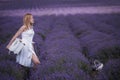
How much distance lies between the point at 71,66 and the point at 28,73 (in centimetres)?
113

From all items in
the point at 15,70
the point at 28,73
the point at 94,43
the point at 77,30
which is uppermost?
the point at 15,70

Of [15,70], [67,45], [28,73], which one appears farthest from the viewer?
[67,45]

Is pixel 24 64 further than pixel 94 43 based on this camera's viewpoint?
No

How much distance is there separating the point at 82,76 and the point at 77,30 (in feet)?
24.8

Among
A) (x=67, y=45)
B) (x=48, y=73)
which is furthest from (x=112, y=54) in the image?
(x=48, y=73)

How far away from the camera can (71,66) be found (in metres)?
5.96

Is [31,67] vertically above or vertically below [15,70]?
below

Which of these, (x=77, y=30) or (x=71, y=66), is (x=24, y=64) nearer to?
(x=71, y=66)

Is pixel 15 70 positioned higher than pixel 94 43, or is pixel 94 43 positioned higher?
pixel 15 70

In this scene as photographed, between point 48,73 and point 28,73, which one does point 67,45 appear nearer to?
point 28,73

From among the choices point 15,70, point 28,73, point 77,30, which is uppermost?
point 15,70

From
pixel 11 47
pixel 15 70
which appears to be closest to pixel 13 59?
pixel 11 47

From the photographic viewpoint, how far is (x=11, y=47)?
6797mm

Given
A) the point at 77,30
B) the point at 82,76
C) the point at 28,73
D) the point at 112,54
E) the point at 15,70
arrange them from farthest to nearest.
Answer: the point at 77,30 < the point at 112,54 < the point at 28,73 < the point at 15,70 < the point at 82,76
